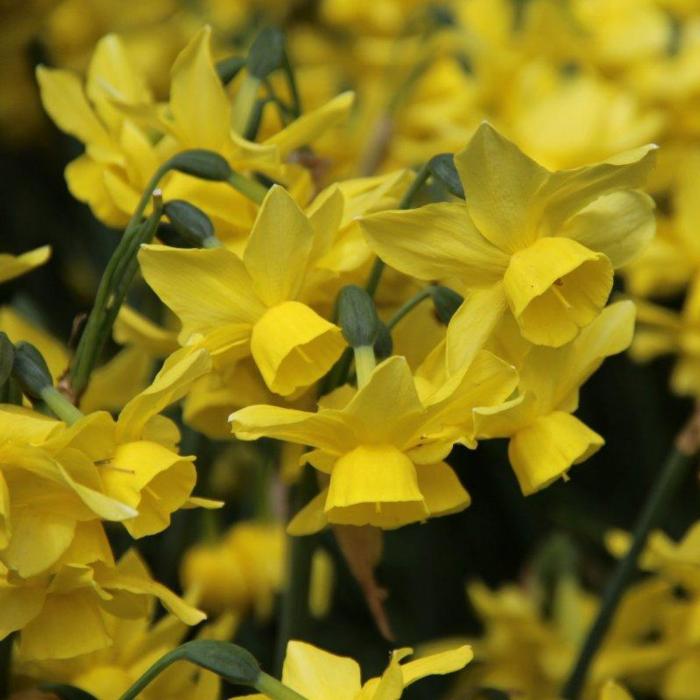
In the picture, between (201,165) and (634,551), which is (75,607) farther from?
(634,551)

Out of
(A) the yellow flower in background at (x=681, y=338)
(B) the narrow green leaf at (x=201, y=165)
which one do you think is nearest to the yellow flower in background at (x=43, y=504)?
(B) the narrow green leaf at (x=201, y=165)

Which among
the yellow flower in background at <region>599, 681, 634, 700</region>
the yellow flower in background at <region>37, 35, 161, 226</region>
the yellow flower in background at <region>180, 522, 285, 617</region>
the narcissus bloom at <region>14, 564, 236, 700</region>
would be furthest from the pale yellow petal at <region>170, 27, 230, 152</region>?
the yellow flower in background at <region>180, 522, 285, 617</region>

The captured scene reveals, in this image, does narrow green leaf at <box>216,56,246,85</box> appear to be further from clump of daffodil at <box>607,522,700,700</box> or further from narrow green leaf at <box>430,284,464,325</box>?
clump of daffodil at <box>607,522,700,700</box>

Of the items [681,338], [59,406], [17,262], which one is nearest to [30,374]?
[59,406]

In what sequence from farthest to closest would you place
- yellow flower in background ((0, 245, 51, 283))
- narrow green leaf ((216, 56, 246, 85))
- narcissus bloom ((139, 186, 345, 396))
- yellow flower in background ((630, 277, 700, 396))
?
yellow flower in background ((630, 277, 700, 396))
narrow green leaf ((216, 56, 246, 85))
yellow flower in background ((0, 245, 51, 283))
narcissus bloom ((139, 186, 345, 396))

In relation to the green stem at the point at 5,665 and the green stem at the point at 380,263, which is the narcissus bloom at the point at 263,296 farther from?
the green stem at the point at 5,665

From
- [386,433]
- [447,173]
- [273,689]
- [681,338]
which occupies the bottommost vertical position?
[681,338]
